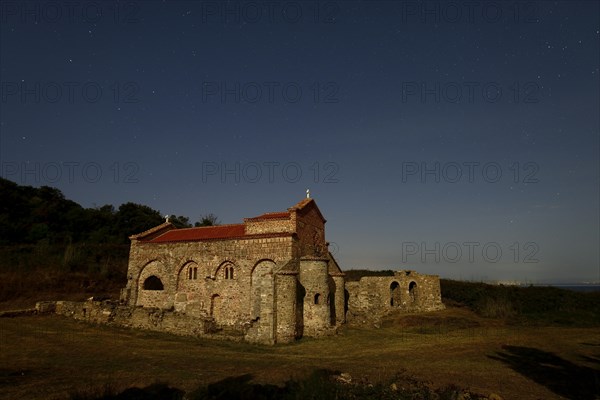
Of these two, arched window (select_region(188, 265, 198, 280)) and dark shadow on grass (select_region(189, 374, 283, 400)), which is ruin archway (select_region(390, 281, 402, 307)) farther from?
dark shadow on grass (select_region(189, 374, 283, 400))

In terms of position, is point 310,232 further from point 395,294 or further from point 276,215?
point 395,294

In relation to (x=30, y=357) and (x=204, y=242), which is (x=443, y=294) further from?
(x=30, y=357)

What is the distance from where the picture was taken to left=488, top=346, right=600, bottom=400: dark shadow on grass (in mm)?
10711

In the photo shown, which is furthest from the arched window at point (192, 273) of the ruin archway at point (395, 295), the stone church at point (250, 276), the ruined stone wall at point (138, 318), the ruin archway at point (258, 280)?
the ruin archway at point (395, 295)

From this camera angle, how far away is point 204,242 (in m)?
25.5

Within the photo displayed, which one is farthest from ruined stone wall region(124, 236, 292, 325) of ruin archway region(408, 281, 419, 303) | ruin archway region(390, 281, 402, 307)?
ruin archway region(408, 281, 419, 303)

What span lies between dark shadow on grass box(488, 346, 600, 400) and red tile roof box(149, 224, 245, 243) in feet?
53.3

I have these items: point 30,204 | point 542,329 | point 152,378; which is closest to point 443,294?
point 542,329

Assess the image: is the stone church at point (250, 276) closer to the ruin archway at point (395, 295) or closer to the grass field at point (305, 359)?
the grass field at point (305, 359)

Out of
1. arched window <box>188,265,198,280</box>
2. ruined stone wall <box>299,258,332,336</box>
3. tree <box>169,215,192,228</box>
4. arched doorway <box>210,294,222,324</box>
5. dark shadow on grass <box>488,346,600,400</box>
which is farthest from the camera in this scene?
tree <box>169,215,192,228</box>

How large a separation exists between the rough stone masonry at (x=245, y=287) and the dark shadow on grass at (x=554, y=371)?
958cm

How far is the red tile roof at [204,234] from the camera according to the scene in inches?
1005

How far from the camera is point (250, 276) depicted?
2342 cm

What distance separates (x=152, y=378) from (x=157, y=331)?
11.7 m
